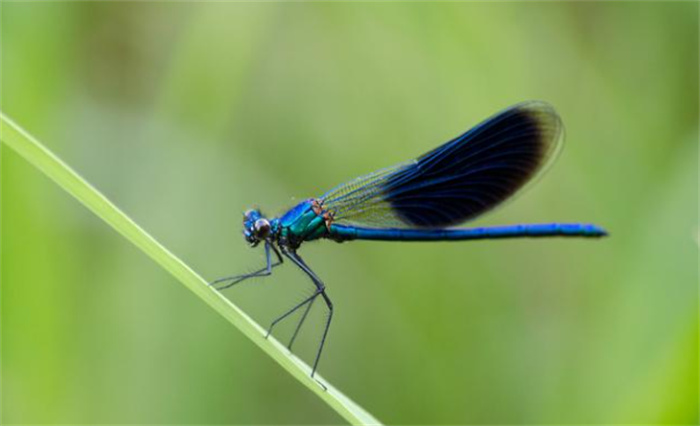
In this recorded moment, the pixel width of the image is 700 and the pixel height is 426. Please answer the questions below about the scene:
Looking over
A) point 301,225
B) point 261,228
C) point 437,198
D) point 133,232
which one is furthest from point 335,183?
point 133,232

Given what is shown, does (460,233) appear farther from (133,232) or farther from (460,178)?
(133,232)

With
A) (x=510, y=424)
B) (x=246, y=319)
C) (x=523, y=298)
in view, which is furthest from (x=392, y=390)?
(x=246, y=319)

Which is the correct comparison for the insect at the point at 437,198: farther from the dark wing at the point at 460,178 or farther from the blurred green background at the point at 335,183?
the blurred green background at the point at 335,183

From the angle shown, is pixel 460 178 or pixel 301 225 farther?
pixel 460 178

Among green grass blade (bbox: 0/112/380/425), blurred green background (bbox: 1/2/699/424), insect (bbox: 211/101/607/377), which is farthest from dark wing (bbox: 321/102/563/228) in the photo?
green grass blade (bbox: 0/112/380/425)

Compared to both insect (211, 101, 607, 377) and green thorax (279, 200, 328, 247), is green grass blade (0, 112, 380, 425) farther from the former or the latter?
green thorax (279, 200, 328, 247)

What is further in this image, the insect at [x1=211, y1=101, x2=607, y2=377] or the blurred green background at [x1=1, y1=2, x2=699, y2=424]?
the insect at [x1=211, y1=101, x2=607, y2=377]

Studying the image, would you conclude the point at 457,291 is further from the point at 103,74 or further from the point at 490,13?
the point at 103,74
